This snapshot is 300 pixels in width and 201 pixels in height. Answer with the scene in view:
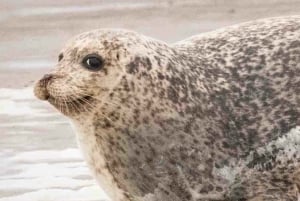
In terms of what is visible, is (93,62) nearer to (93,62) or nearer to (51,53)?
(93,62)

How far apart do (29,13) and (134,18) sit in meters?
1.20

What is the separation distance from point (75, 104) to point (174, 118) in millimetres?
477

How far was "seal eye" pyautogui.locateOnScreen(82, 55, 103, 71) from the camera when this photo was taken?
241 inches

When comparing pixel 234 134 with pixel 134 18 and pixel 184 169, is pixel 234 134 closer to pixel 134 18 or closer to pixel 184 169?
pixel 184 169

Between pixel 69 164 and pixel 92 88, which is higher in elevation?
pixel 92 88

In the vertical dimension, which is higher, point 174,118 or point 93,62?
point 93,62

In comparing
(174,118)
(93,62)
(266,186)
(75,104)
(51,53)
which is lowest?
(51,53)

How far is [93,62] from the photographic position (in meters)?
6.11

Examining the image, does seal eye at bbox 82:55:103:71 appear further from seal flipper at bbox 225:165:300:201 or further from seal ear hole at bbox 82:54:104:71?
seal flipper at bbox 225:165:300:201

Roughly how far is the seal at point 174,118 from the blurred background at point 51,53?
1.15 metres

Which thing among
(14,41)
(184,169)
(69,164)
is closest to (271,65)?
(184,169)

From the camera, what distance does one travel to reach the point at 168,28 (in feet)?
40.5

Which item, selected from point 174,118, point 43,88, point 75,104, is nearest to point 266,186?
point 174,118

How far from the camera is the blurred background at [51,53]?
762 cm
